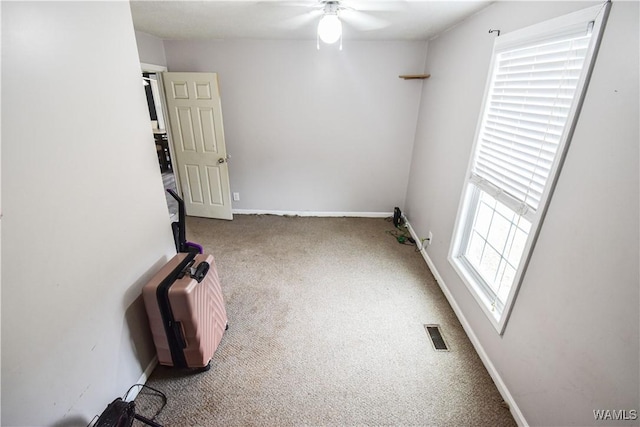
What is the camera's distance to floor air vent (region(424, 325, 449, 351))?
6.41 feet

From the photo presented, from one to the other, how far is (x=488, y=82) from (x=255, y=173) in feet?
9.37

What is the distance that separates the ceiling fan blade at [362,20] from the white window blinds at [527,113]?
102 cm

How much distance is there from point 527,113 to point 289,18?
194 cm

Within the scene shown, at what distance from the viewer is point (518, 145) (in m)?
1.58

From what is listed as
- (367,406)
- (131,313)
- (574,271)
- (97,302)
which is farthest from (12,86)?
(574,271)

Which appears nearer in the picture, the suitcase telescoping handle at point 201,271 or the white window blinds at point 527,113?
the white window blinds at point 527,113

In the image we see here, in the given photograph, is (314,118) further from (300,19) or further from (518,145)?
(518,145)

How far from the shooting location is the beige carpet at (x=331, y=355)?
5.06 feet

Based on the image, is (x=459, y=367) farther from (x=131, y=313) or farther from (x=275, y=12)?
(x=275, y=12)

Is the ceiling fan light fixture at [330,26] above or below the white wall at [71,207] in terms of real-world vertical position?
above

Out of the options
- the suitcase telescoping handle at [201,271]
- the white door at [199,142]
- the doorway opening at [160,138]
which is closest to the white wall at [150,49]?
the white door at [199,142]

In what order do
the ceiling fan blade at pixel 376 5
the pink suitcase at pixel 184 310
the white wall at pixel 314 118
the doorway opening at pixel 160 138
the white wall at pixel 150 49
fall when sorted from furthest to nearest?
the doorway opening at pixel 160 138 → the white wall at pixel 314 118 → the white wall at pixel 150 49 → the ceiling fan blade at pixel 376 5 → the pink suitcase at pixel 184 310

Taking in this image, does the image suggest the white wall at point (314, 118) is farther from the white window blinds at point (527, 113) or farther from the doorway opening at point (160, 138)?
the doorway opening at point (160, 138)

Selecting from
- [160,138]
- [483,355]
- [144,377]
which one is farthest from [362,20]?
[160,138]
